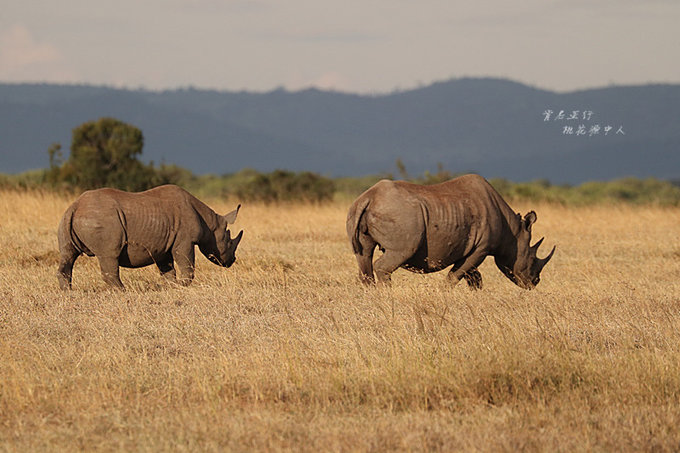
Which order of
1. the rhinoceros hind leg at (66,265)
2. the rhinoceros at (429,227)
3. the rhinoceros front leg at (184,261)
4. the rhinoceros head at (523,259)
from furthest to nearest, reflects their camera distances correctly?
1. the rhinoceros head at (523,259)
2. the rhinoceros front leg at (184,261)
3. the rhinoceros hind leg at (66,265)
4. the rhinoceros at (429,227)

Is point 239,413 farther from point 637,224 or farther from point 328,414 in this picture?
point 637,224

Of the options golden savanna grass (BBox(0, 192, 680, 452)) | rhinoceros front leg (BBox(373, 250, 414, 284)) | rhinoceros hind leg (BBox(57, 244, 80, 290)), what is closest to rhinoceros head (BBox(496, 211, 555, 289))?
golden savanna grass (BBox(0, 192, 680, 452))

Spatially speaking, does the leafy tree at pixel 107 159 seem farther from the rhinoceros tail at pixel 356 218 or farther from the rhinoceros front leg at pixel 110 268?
the rhinoceros tail at pixel 356 218

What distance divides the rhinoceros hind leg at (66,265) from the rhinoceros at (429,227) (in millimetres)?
3288

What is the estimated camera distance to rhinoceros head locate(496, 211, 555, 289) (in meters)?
12.4

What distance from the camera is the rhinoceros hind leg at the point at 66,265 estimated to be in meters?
11.5

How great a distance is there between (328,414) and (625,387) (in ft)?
7.48

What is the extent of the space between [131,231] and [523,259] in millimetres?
4894

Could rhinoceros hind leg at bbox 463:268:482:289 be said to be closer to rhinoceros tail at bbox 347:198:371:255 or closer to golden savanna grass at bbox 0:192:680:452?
golden savanna grass at bbox 0:192:680:452

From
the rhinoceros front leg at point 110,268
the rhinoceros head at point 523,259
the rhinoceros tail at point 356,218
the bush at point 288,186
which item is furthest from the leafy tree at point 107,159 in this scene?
the rhinoceros head at point 523,259

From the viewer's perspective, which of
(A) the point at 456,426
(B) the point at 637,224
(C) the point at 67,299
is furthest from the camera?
(B) the point at 637,224

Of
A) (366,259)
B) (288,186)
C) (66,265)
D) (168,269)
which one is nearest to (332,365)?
(366,259)

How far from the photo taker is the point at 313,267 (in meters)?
14.5

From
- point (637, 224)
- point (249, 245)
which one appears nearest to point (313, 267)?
point (249, 245)
